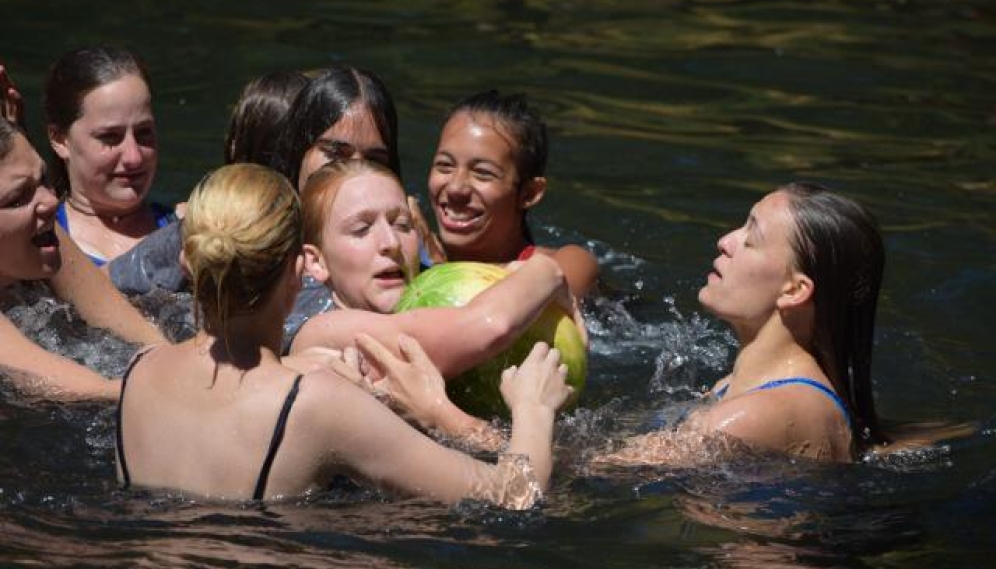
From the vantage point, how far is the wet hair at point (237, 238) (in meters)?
4.61

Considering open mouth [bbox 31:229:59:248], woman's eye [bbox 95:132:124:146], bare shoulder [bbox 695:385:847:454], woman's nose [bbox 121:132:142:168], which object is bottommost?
bare shoulder [bbox 695:385:847:454]

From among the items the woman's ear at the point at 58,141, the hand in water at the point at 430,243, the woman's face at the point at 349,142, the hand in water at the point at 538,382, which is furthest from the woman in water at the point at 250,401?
the woman's ear at the point at 58,141

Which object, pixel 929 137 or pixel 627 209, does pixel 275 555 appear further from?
pixel 929 137

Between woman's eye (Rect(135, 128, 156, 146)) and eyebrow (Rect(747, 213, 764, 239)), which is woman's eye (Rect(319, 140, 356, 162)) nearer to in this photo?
woman's eye (Rect(135, 128, 156, 146))

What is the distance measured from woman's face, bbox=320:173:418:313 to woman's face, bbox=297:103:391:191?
109 centimetres

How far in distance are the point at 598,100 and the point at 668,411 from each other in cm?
514

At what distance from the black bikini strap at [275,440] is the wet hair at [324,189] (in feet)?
4.11

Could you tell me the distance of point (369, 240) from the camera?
5.93 m

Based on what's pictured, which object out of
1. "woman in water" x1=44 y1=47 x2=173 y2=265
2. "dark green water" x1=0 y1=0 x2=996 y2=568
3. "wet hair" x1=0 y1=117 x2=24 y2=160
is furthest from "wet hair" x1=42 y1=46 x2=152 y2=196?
"dark green water" x1=0 y1=0 x2=996 y2=568

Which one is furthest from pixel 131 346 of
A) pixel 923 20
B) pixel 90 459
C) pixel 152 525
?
pixel 923 20

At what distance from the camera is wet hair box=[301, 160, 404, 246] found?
5961 millimetres

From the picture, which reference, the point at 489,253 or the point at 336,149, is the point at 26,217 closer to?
the point at 336,149

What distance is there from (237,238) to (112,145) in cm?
323

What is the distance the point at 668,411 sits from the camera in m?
6.58
